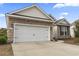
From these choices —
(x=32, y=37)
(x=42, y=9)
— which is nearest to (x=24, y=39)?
(x=32, y=37)

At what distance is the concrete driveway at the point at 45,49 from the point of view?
5.46 meters

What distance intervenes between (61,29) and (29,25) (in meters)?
1.07

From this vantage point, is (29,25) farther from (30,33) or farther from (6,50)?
(6,50)

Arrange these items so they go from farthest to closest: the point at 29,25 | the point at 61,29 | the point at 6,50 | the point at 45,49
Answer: the point at 61,29 < the point at 29,25 < the point at 45,49 < the point at 6,50

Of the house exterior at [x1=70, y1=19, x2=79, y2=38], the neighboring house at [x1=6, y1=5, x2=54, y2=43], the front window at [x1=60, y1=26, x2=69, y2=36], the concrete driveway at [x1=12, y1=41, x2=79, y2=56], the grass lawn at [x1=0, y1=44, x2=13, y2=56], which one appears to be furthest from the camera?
the front window at [x1=60, y1=26, x2=69, y2=36]

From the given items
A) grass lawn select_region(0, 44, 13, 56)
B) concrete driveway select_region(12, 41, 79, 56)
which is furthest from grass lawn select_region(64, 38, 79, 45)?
grass lawn select_region(0, 44, 13, 56)

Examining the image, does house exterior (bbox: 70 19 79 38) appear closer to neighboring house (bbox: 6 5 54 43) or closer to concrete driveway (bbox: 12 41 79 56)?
concrete driveway (bbox: 12 41 79 56)

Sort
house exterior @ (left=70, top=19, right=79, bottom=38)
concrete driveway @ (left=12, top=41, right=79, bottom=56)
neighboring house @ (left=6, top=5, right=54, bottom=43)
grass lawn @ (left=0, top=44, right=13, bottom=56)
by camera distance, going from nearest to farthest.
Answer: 1. grass lawn @ (left=0, top=44, right=13, bottom=56)
2. concrete driveway @ (left=12, top=41, right=79, bottom=56)
3. neighboring house @ (left=6, top=5, right=54, bottom=43)
4. house exterior @ (left=70, top=19, right=79, bottom=38)

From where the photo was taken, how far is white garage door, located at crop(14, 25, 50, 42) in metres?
5.81

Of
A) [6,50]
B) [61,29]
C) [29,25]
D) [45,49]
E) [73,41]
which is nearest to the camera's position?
[6,50]

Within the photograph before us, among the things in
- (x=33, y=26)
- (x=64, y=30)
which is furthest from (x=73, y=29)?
(x=33, y=26)

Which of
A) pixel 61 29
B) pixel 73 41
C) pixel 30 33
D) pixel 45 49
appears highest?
pixel 61 29

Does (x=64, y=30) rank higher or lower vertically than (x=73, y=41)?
higher

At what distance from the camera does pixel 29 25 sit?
231 inches
